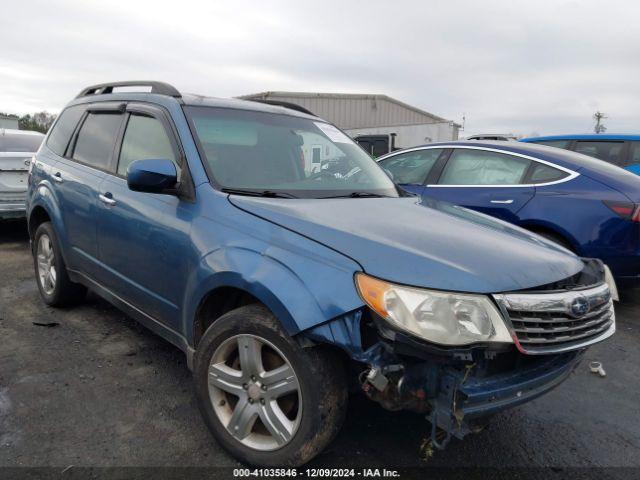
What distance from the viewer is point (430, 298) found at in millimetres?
1910

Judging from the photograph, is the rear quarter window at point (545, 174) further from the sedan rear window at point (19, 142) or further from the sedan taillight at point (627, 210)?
the sedan rear window at point (19, 142)

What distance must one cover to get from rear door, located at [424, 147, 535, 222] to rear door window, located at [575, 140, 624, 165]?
342 centimetres

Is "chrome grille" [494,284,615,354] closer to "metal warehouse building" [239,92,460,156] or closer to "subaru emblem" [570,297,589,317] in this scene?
"subaru emblem" [570,297,589,317]

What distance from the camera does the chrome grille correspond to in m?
1.96

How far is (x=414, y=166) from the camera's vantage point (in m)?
5.81

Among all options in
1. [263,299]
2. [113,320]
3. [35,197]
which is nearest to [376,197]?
[263,299]

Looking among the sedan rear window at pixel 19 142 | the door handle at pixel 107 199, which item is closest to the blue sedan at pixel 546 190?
the door handle at pixel 107 199

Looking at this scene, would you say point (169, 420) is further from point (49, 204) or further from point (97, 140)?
point (49, 204)

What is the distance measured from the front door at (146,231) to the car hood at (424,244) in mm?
433

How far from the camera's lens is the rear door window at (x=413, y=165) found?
5.64m

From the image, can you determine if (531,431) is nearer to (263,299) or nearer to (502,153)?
(263,299)

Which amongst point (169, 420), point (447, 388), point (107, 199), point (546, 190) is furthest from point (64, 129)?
point (546, 190)

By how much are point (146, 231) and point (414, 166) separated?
365cm

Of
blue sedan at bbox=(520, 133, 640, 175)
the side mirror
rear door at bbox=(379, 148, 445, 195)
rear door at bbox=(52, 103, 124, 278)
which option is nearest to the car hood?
the side mirror
